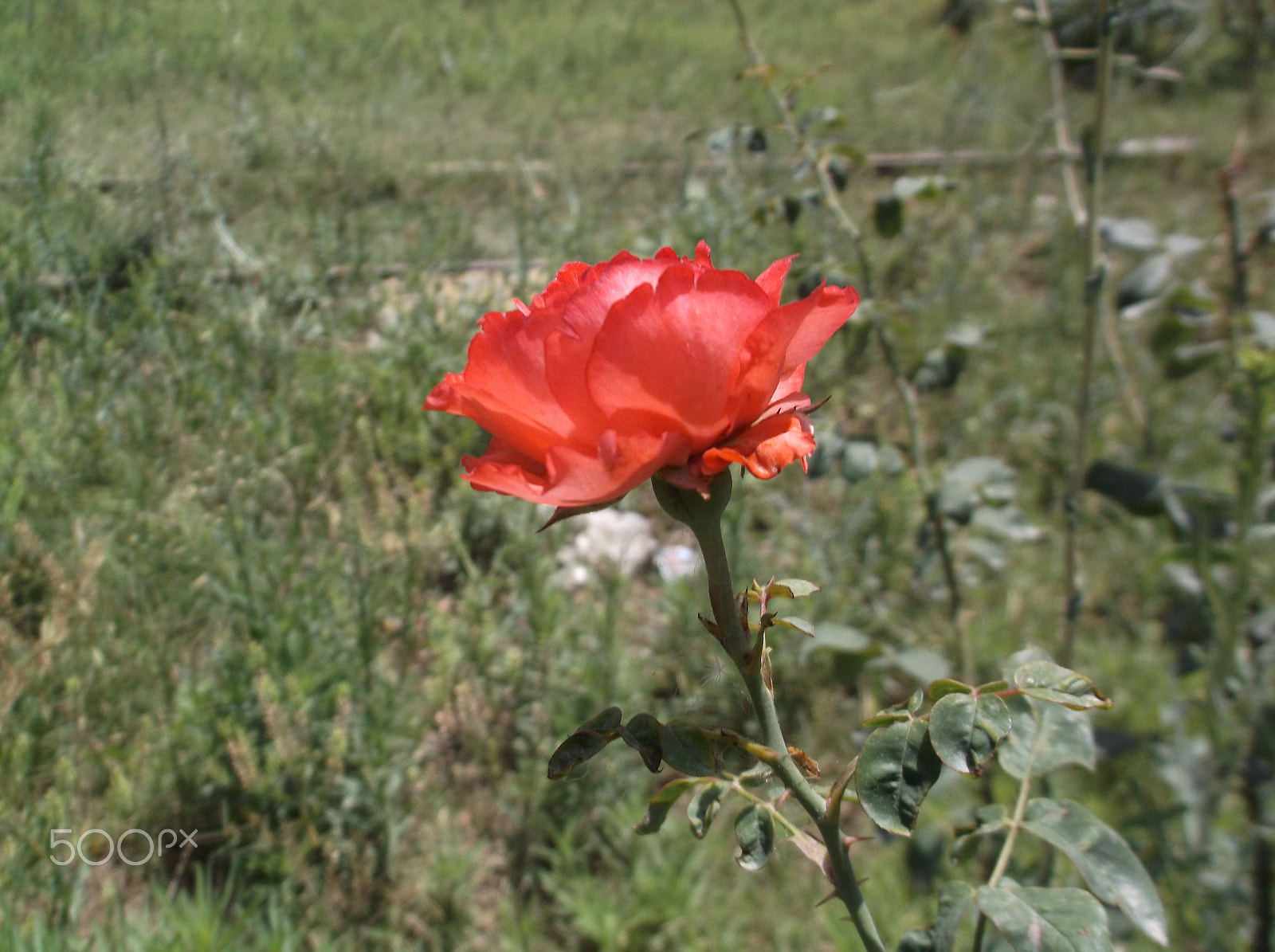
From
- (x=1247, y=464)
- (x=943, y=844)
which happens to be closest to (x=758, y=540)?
(x=943, y=844)

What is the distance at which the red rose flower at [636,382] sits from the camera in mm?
530

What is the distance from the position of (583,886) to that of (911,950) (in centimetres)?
119

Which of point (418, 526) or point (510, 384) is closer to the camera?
point (510, 384)

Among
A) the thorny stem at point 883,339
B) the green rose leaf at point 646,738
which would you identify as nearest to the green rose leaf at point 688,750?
the green rose leaf at point 646,738

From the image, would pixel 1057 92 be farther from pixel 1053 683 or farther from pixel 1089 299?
pixel 1053 683

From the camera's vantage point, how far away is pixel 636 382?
544 millimetres

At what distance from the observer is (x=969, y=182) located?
490 centimetres

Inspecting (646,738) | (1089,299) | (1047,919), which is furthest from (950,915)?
(1089,299)

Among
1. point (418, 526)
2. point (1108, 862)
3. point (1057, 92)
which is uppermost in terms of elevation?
point (1057, 92)

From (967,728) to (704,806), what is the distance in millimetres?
193

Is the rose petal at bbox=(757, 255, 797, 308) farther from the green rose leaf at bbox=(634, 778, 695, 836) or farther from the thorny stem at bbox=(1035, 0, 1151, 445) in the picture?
the thorny stem at bbox=(1035, 0, 1151, 445)

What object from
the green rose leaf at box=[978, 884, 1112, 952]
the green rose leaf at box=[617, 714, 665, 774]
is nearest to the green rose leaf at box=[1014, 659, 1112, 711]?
the green rose leaf at box=[978, 884, 1112, 952]

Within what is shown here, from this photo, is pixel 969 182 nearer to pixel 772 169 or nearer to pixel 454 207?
pixel 772 169

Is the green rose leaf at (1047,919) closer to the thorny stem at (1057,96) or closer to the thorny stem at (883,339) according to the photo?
the thorny stem at (883,339)
